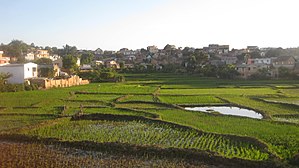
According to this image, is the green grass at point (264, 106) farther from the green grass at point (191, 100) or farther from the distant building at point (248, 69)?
the distant building at point (248, 69)

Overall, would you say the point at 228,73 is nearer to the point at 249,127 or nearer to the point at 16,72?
the point at 16,72

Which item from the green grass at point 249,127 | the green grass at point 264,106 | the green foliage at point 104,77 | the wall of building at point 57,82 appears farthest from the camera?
the green foliage at point 104,77

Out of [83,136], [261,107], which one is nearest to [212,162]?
[83,136]

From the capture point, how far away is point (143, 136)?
49.4ft

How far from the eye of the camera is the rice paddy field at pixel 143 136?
11.5m

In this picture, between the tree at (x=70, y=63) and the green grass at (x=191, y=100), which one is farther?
the tree at (x=70, y=63)

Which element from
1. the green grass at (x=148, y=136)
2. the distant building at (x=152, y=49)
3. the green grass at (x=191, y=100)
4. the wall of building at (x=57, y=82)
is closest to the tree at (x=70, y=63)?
the wall of building at (x=57, y=82)

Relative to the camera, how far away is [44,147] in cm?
1342

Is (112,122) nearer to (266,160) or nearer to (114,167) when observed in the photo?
(114,167)

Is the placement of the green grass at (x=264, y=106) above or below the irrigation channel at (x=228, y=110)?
above

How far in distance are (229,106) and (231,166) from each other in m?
14.6

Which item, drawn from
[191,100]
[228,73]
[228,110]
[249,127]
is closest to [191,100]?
[191,100]

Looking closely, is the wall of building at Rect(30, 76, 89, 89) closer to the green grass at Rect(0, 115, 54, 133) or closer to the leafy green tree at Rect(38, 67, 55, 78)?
the leafy green tree at Rect(38, 67, 55, 78)

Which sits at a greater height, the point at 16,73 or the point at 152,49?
the point at 152,49
